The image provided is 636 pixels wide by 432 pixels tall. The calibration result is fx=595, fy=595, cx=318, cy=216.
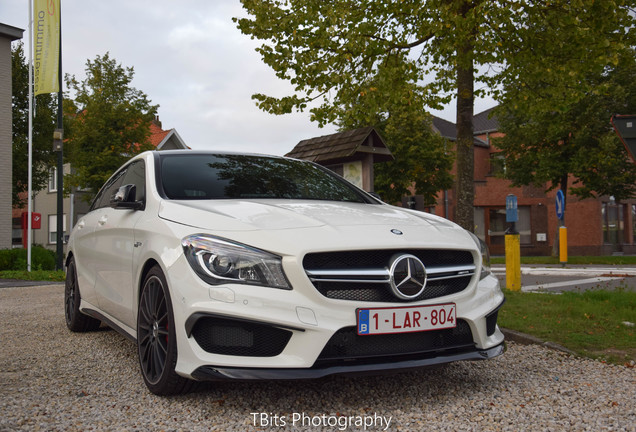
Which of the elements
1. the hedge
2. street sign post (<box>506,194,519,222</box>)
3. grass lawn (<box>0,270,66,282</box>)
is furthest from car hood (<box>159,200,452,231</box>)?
the hedge

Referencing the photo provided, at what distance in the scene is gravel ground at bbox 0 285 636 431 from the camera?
116 inches

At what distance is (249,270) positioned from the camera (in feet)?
9.84

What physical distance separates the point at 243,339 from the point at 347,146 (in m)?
9.83

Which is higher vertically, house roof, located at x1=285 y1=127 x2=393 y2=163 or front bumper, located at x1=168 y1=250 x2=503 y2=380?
house roof, located at x1=285 y1=127 x2=393 y2=163

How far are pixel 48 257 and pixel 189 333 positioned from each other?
1763 centimetres

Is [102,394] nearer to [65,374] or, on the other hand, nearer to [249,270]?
[65,374]

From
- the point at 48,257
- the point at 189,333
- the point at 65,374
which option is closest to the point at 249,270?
the point at 189,333

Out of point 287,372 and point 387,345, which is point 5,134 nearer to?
point 287,372

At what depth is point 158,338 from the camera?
11.0 feet

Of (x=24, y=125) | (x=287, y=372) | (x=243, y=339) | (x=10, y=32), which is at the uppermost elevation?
(x=10, y=32)

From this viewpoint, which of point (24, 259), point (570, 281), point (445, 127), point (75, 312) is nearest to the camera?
point (75, 312)

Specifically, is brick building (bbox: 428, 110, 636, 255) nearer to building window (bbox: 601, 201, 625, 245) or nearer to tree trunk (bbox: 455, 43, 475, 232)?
building window (bbox: 601, 201, 625, 245)

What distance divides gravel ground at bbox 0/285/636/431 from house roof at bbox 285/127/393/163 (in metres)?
8.13

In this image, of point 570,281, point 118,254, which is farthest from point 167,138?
point 118,254
